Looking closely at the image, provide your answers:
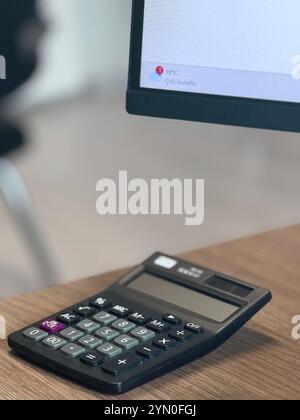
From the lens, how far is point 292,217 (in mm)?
2254

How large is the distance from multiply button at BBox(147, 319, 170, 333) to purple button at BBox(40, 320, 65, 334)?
63 mm

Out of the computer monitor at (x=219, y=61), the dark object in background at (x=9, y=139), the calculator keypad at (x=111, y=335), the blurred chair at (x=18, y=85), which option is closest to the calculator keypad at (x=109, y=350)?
the calculator keypad at (x=111, y=335)

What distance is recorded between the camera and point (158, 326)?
58cm

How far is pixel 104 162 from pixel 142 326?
1.95 metres

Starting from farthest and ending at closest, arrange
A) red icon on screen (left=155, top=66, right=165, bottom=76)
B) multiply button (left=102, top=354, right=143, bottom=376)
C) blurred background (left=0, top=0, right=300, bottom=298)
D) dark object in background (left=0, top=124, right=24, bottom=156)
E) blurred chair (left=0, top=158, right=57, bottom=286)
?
blurred background (left=0, top=0, right=300, bottom=298) < dark object in background (left=0, top=124, right=24, bottom=156) < blurred chair (left=0, top=158, right=57, bottom=286) < red icon on screen (left=155, top=66, right=165, bottom=76) < multiply button (left=102, top=354, right=143, bottom=376)

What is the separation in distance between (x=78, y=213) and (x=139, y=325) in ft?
5.24

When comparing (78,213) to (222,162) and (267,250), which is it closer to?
→ (222,162)

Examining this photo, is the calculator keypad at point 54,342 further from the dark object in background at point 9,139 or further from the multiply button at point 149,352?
the dark object in background at point 9,139

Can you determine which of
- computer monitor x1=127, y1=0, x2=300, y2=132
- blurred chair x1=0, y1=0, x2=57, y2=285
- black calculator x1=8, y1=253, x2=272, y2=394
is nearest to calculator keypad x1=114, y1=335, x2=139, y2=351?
black calculator x1=8, y1=253, x2=272, y2=394

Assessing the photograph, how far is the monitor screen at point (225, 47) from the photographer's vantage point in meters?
0.59

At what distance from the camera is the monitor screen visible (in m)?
0.59

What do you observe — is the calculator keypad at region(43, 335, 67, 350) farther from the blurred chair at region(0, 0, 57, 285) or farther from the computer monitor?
the blurred chair at region(0, 0, 57, 285)

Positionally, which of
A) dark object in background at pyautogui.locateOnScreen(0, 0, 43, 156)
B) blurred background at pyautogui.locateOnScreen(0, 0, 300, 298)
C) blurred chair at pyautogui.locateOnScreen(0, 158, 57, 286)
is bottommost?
blurred background at pyautogui.locateOnScreen(0, 0, 300, 298)

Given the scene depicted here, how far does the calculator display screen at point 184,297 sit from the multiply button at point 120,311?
0.04m
